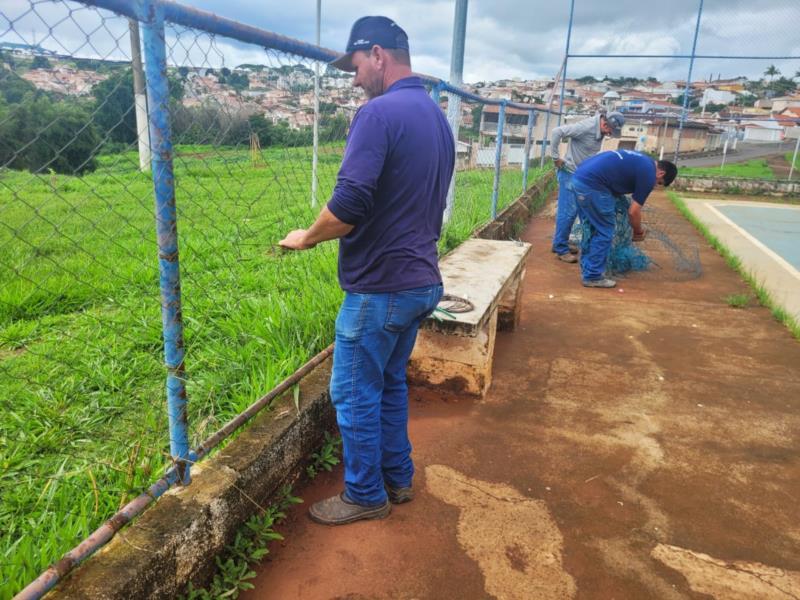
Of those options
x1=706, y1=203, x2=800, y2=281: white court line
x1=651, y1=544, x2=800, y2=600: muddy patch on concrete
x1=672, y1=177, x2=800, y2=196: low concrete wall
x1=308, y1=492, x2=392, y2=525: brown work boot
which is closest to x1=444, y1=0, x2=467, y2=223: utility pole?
x1=308, y1=492, x2=392, y2=525: brown work boot

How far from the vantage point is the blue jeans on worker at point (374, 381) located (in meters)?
2.12

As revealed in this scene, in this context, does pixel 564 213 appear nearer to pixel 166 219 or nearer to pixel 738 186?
pixel 166 219

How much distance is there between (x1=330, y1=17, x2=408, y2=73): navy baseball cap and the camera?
197cm

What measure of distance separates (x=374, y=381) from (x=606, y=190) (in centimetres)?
451

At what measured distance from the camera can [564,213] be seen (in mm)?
7184

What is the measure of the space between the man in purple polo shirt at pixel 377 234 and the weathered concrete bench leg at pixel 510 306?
7.86 ft

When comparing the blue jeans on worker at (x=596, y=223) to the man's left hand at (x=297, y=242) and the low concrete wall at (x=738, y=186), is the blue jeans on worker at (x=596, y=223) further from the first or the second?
the low concrete wall at (x=738, y=186)

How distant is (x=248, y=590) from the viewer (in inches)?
80.3

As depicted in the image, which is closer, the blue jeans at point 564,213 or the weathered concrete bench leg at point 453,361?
the weathered concrete bench leg at point 453,361

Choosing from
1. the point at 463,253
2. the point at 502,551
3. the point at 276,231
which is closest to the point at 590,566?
the point at 502,551

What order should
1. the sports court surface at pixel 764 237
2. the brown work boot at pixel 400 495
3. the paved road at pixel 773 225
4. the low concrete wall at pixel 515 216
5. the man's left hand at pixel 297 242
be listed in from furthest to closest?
the paved road at pixel 773 225 → the low concrete wall at pixel 515 216 → the sports court surface at pixel 764 237 → the brown work boot at pixel 400 495 → the man's left hand at pixel 297 242

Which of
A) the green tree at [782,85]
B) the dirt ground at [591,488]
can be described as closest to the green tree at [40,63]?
the dirt ground at [591,488]

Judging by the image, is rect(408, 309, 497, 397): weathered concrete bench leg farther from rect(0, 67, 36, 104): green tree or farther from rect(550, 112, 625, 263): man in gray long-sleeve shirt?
rect(550, 112, 625, 263): man in gray long-sleeve shirt

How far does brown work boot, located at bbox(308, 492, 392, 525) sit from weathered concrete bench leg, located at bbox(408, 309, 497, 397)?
1.21 metres
